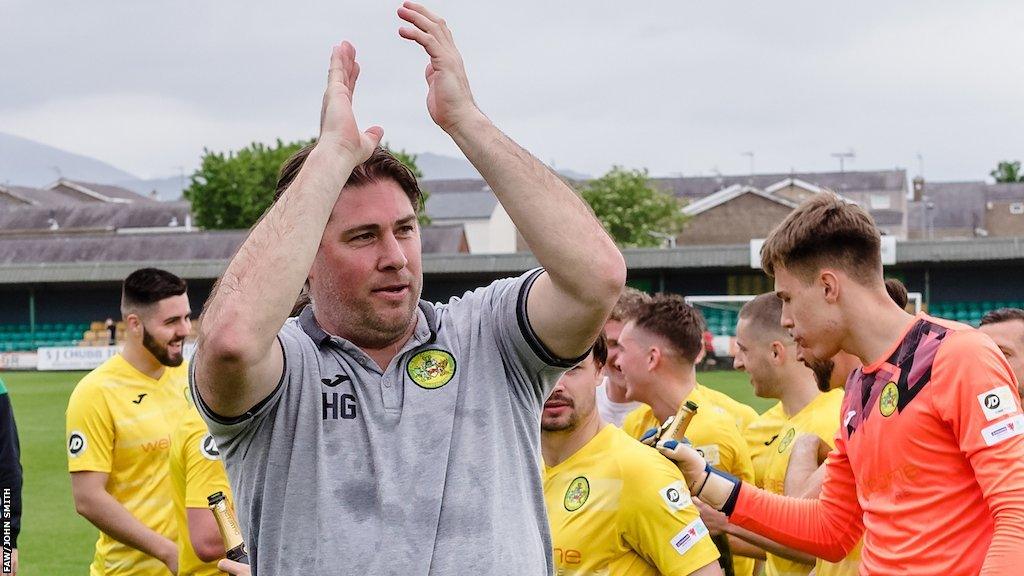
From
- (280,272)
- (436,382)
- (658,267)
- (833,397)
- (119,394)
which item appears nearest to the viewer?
(280,272)

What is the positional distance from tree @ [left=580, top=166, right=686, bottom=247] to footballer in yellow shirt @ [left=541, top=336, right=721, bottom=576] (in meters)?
68.8

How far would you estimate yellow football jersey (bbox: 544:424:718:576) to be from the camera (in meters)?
4.45

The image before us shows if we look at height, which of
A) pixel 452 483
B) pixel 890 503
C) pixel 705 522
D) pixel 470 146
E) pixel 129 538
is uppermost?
pixel 470 146

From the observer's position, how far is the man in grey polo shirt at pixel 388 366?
273 centimetres

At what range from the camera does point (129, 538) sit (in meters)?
6.41

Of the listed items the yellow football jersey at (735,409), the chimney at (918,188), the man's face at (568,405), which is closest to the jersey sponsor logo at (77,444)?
the man's face at (568,405)

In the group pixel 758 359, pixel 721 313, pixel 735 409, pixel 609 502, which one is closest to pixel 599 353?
pixel 609 502

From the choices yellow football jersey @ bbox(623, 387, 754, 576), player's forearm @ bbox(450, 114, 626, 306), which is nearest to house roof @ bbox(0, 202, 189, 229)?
yellow football jersey @ bbox(623, 387, 754, 576)

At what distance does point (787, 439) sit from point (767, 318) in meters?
0.87

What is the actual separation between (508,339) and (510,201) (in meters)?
0.41

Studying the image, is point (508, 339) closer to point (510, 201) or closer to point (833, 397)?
point (510, 201)

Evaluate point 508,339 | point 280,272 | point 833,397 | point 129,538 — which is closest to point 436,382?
point 508,339

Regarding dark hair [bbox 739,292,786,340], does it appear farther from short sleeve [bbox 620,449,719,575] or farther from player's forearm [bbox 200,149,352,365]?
player's forearm [bbox 200,149,352,365]

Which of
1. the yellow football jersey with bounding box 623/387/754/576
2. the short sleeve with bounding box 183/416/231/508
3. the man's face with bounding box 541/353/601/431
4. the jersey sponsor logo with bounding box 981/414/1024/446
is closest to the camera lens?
the jersey sponsor logo with bounding box 981/414/1024/446
